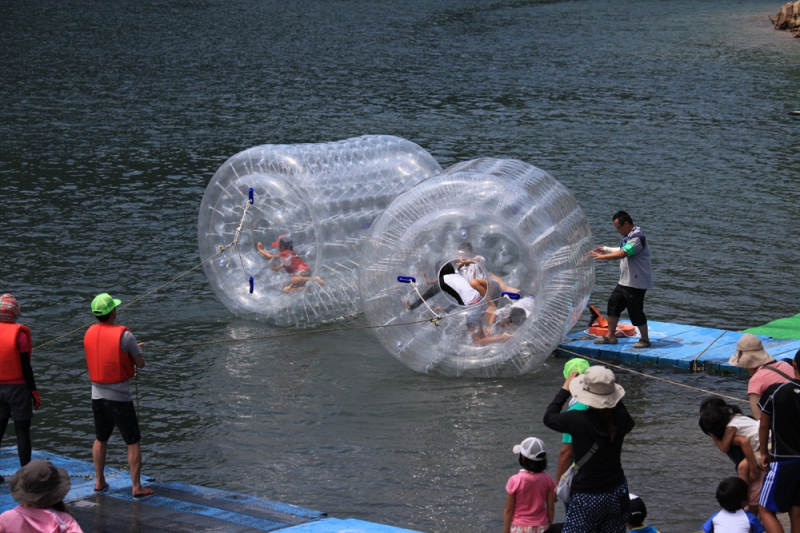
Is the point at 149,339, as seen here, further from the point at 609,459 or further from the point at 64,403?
the point at 609,459

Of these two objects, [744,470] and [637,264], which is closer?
[744,470]

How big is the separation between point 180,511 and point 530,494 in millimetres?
2892

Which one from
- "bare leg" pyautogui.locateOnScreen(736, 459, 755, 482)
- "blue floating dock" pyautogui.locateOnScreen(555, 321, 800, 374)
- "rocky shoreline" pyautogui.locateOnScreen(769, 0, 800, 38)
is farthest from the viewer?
"rocky shoreline" pyautogui.locateOnScreen(769, 0, 800, 38)

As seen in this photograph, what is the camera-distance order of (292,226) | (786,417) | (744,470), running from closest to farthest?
1. (786,417)
2. (744,470)
3. (292,226)

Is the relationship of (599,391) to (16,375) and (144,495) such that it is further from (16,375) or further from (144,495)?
(16,375)

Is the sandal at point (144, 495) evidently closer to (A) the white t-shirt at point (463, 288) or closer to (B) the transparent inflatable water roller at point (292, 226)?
(A) the white t-shirt at point (463, 288)

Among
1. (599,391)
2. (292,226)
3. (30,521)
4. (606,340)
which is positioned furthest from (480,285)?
(30,521)

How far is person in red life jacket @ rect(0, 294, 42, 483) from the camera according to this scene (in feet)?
28.0

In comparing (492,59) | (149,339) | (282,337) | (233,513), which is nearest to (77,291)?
(149,339)

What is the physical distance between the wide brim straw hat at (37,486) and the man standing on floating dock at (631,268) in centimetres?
786

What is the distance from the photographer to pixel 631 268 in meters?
12.3

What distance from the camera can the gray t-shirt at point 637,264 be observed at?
12.2 metres

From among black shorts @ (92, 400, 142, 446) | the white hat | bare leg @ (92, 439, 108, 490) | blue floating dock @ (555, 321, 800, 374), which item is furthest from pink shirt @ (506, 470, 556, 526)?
blue floating dock @ (555, 321, 800, 374)

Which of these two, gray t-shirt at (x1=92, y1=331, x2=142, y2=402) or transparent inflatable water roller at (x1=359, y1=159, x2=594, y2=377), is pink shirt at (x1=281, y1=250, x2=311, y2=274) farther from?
gray t-shirt at (x1=92, y1=331, x2=142, y2=402)
